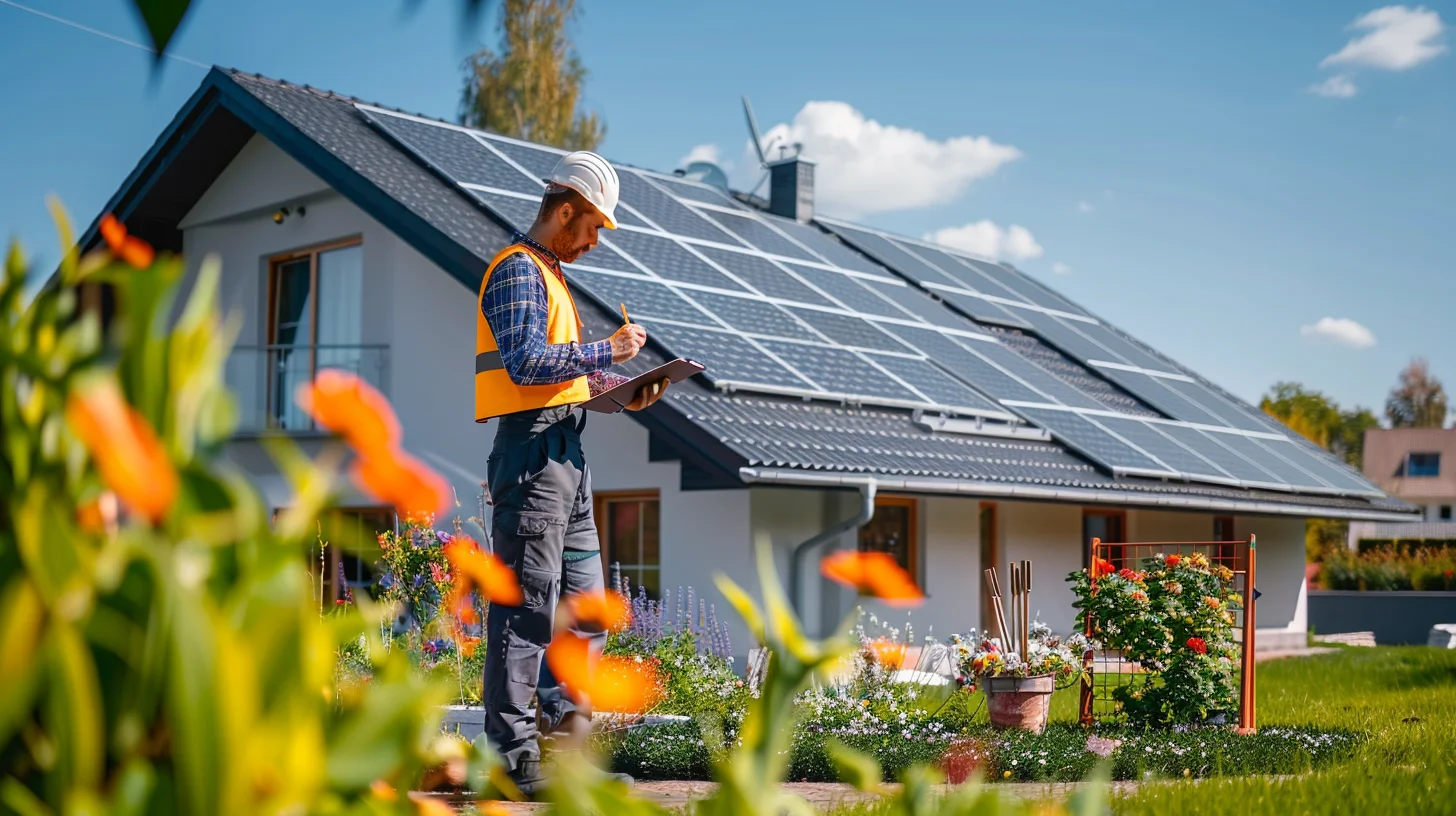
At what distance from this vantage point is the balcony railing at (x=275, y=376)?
13.2 metres

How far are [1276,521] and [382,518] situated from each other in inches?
417

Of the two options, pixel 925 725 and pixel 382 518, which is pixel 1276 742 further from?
pixel 382 518

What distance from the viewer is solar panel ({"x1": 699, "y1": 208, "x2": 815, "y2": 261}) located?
14.4m

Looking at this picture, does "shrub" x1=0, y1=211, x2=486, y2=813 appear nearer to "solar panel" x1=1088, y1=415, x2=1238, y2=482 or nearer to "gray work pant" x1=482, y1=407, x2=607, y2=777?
"gray work pant" x1=482, y1=407, x2=607, y2=777

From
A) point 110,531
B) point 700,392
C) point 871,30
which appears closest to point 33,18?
point 110,531

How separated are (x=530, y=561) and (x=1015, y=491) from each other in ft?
23.2

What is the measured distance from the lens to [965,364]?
525 inches

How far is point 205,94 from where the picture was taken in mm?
13492

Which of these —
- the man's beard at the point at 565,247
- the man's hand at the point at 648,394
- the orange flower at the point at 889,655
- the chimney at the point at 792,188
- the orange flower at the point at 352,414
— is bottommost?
the orange flower at the point at 889,655

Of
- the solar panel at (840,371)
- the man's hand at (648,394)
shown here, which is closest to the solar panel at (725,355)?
the solar panel at (840,371)

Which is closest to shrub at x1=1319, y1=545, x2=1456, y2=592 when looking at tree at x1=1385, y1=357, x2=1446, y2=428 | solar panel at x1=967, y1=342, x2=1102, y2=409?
solar panel at x1=967, y1=342, x2=1102, y2=409

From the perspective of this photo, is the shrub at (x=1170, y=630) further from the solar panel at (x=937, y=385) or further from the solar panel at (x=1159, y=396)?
the solar panel at (x=1159, y=396)

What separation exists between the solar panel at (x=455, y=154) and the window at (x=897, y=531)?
3.88 metres

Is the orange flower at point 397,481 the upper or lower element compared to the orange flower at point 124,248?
lower
